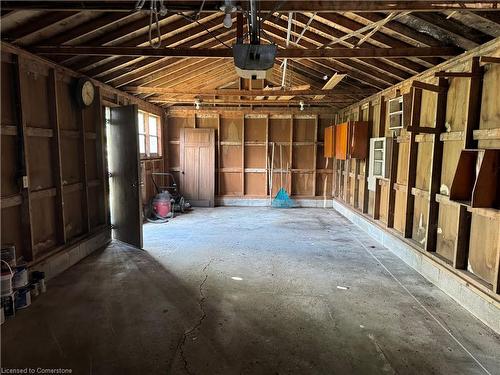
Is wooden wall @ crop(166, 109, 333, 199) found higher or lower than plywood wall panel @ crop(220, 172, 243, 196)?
higher

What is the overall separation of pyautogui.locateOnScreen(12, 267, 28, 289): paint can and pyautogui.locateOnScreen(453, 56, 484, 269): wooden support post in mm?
4132

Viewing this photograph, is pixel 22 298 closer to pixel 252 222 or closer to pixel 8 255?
pixel 8 255

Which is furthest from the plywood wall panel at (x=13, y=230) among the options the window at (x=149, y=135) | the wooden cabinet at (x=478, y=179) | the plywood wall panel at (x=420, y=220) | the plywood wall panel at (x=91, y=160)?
the plywood wall panel at (x=420, y=220)

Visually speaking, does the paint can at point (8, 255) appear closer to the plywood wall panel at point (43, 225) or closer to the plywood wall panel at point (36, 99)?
the plywood wall panel at point (43, 225)

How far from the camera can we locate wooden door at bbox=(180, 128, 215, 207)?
8.61 metres

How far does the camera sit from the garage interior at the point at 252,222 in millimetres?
2510

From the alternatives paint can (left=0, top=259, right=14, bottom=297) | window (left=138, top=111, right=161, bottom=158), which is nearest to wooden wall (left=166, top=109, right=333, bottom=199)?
window (left=138, top=111, right=161, bottom=158)

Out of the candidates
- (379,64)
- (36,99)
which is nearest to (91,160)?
(36,99)

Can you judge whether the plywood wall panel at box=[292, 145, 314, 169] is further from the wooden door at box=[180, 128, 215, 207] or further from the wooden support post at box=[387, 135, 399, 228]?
the wooden support post at box=[387, 135, 399, 228]

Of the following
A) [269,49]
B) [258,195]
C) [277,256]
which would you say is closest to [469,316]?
[277,256]

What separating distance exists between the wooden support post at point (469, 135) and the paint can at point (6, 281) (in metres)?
4.13

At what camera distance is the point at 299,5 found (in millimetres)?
2730

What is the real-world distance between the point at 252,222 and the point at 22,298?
170 inches

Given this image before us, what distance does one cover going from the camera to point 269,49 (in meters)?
2.54
